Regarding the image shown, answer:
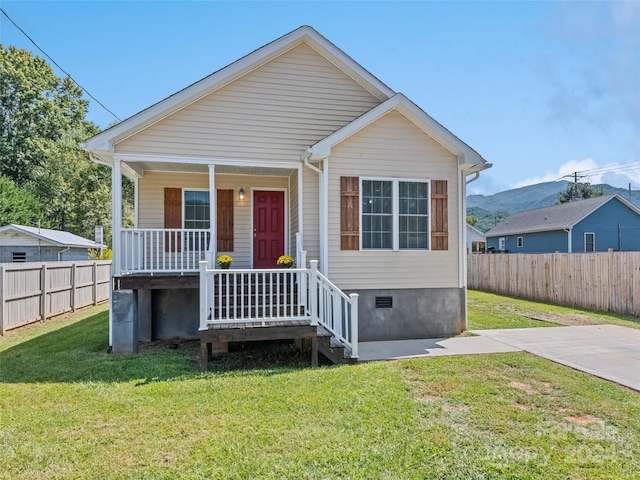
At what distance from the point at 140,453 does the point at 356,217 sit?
5552 millimetres

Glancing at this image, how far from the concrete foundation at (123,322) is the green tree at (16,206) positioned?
78.8 feet

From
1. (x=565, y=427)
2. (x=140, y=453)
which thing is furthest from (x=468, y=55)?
(x=140, y=453)

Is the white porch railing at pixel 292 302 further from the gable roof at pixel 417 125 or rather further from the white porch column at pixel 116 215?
the gable roof at pixel 417 125

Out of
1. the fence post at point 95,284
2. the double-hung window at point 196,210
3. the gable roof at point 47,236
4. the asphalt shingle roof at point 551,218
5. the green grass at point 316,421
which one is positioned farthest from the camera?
the asphalt shingle roof at point 551,218

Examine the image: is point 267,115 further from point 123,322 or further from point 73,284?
point 73,284

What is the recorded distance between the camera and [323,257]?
7.53 metres

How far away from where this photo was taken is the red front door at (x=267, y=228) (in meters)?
9.25

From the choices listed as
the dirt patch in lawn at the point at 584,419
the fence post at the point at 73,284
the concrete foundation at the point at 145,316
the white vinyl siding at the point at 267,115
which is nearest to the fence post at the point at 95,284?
the fence post at the point at 73,284

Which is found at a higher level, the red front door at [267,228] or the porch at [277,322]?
the red front door at [267,228]

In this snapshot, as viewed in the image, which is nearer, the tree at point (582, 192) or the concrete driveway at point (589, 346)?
the concrete driveway at point (589, 346)

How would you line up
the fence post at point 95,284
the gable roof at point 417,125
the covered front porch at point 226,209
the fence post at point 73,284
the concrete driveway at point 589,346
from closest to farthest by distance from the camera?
1. the concrete driveway at point 589,346
2. the gable roof at point 417,125
3. the covered front porch at point 226,209
4. the fence post at point 73,284
5. the fence post at point 95,284

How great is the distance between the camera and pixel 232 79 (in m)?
7.82

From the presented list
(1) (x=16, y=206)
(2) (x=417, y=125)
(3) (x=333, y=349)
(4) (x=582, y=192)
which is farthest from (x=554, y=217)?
(1) (x=16, y=206)

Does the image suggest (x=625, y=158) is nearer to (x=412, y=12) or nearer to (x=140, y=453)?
(x=412, y=12)
